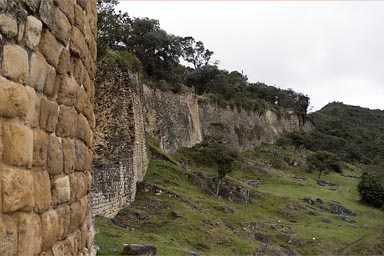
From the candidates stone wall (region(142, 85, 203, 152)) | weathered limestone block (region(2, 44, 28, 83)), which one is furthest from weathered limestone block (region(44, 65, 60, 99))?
stone wall (region(142, 85, 203, 152))

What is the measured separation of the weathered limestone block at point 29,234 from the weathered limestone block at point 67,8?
4.94 ft

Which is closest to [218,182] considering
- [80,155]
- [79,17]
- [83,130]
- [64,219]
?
[83,130]

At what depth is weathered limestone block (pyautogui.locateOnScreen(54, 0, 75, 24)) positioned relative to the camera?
340cm

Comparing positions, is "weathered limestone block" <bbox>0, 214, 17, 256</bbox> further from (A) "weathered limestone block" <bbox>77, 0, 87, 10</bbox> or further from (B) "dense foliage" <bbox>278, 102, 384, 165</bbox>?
(B) "dense foliage" <bbox>278, 102, 384, 165</bbox>

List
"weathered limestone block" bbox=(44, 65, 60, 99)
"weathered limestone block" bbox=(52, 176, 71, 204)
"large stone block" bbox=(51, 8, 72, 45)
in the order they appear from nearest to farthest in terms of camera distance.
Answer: "weathered limestone block" bbox=(44, 65, 60, 99) < "large stone block" bbox=(51, 8, 72, 45) < "weathered limestone block" bbox=(52, 176, 71, 204)

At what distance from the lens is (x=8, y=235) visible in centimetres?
249

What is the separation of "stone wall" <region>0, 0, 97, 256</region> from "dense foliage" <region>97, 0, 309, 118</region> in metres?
14.4

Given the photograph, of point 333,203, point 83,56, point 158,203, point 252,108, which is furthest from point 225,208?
point 252,108

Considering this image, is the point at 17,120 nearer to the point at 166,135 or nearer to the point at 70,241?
the point at 70,241

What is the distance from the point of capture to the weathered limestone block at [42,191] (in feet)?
9.71

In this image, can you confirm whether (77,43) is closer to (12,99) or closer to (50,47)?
(50,47)

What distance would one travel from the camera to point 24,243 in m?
2.69

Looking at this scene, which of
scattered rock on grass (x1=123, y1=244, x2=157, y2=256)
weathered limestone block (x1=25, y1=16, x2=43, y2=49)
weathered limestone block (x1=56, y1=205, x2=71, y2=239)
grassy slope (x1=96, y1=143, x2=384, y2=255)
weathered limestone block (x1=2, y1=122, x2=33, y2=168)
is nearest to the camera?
weathered limestone block (x1=2, y1=122, x2=33, y2=168)

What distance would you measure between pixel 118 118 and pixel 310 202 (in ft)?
64.1
